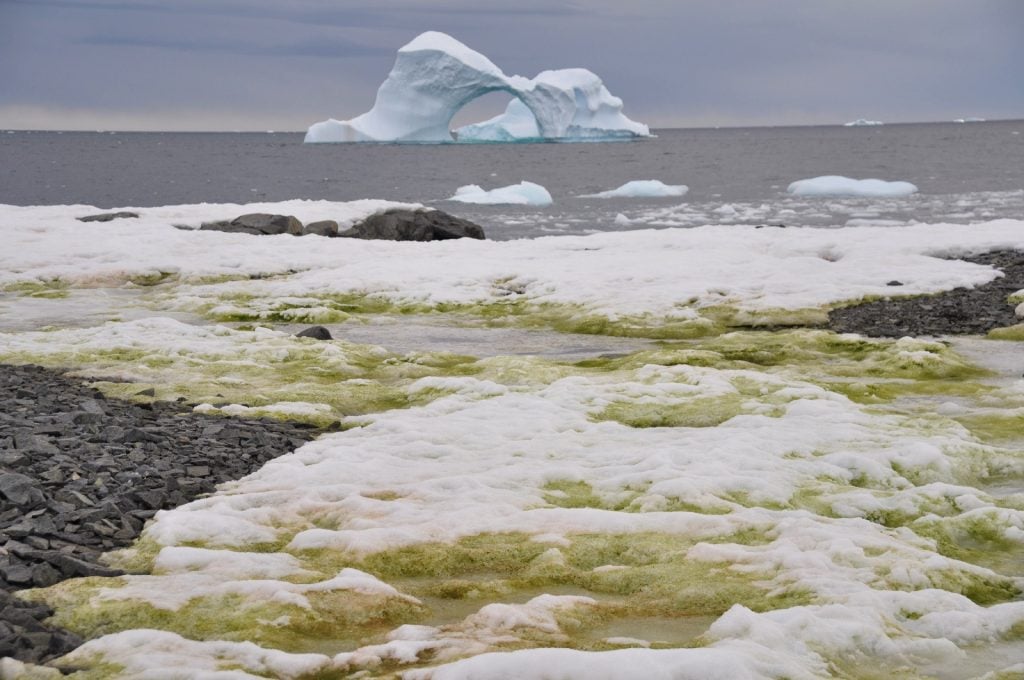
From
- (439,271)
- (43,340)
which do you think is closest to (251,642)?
(43,340)

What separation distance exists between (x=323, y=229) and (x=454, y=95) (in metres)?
108

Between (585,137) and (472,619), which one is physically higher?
(585,137)

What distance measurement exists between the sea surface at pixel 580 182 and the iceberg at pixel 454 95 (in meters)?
5.93

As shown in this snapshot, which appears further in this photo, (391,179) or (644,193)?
(391,179)

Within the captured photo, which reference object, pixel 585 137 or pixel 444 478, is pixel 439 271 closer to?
pixel 444 478

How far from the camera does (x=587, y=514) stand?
35.9ft

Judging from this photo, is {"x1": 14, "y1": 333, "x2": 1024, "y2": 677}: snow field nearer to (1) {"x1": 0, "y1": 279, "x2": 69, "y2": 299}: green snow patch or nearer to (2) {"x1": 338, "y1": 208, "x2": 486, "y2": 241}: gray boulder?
(1) {"x1": 0, "y1": 279, "x2": 69, "y2": 299}: green snow patch

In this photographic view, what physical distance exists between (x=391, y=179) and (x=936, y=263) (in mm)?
108836

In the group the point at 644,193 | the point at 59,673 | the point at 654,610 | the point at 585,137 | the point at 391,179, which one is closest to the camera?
the point at 59,673

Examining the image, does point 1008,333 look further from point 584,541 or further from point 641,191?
point 641,191

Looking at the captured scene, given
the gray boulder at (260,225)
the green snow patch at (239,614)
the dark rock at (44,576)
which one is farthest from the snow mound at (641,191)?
the dark rock at (44,576)

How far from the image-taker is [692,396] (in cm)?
1702

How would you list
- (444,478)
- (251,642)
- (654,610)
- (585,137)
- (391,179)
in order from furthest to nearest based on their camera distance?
(585,137)
(391,179)
(444,478)
(654,610)
(251,642)

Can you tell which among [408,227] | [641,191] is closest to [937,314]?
[408,227]
